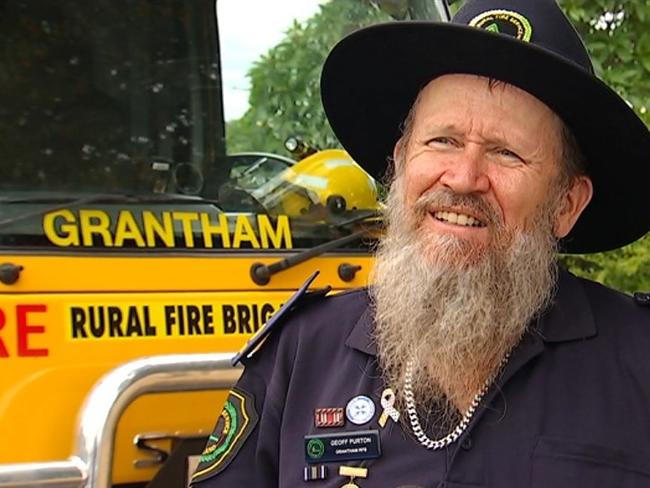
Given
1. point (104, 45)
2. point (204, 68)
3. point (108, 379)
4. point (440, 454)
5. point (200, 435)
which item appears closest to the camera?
point (440, 454)

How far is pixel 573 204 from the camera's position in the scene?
1.92 metres

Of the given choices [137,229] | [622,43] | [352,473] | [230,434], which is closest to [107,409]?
[230,434]

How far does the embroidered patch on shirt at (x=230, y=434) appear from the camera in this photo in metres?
1.86

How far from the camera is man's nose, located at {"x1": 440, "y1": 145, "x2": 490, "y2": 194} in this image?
5.77 ft

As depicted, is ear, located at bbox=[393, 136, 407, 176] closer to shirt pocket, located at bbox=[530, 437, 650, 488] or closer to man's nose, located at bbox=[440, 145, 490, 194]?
man's nose, located at bbox=[440, 145, 490, 194]

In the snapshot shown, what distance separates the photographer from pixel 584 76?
1.74 metres

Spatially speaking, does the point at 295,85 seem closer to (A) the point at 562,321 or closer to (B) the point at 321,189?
(B) the point at 321,189

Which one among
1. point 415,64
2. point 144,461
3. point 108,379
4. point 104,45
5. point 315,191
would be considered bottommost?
point 144,461

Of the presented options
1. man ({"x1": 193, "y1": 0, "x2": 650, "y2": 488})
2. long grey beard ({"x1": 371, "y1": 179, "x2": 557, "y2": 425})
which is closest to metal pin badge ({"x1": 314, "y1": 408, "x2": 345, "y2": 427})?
man ({"x1": 193, "y1": 0, "x2": 650, "y2": 488})

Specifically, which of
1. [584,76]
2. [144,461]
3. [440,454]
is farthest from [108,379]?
[584,76]

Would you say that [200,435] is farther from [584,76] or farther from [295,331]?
[584,76]

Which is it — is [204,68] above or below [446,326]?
above

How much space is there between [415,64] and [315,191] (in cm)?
97

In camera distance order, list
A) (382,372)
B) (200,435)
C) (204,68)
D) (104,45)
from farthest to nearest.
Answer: (204,68), (104,45), (200,435), (382,372)
